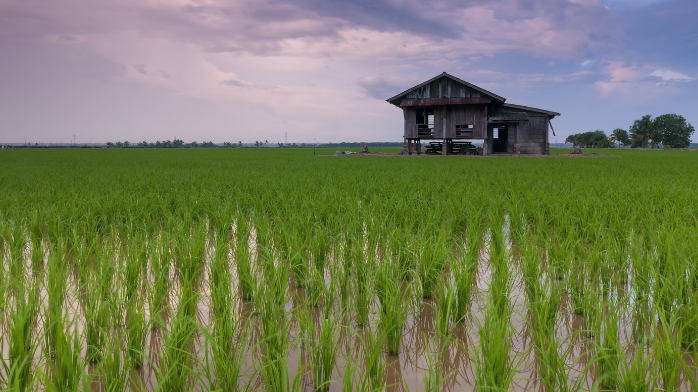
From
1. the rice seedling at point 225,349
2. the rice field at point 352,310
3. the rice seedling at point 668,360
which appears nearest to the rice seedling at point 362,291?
the rice field at point 352,310

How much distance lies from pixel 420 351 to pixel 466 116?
26485mm

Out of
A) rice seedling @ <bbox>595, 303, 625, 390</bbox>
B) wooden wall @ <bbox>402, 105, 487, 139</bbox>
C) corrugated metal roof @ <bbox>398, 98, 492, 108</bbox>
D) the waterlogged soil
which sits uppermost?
corrugated metal roof @ <bbox>398, 98, 492, 108</bbox>

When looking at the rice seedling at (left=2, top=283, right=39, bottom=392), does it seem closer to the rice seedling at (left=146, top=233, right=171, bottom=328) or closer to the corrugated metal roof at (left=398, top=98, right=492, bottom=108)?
the rice seedling at (left=146, top=233, right=171, bottom=328)

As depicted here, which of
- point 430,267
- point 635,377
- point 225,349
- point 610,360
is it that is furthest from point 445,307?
point 225,349

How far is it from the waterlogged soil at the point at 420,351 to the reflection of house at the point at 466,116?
2507 centimetres

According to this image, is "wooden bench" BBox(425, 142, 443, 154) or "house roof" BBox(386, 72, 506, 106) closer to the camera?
"house roof" BBox(386, 72, 506, 106)

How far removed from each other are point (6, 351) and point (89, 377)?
99 cm

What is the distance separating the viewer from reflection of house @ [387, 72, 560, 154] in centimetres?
2684

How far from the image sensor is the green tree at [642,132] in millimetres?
91750

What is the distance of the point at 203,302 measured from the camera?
10.7 ft

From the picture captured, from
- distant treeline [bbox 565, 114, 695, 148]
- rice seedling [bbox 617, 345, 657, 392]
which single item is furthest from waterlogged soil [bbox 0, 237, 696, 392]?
distant treeline [bbox 565, 114, 695, 148]

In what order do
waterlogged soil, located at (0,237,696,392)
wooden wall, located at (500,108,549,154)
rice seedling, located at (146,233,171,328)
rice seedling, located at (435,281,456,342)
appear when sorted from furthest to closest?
wooden wall, located at (500,108,549,154) → rice seedling, located at (146,233,171,328) → rice seedling, located at (435,281,456,342) → waterlogged soil, located at (0,237,696,392)

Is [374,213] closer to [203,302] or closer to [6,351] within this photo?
[203,302]

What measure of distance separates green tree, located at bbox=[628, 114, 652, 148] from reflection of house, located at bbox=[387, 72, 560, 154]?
80.1 m
